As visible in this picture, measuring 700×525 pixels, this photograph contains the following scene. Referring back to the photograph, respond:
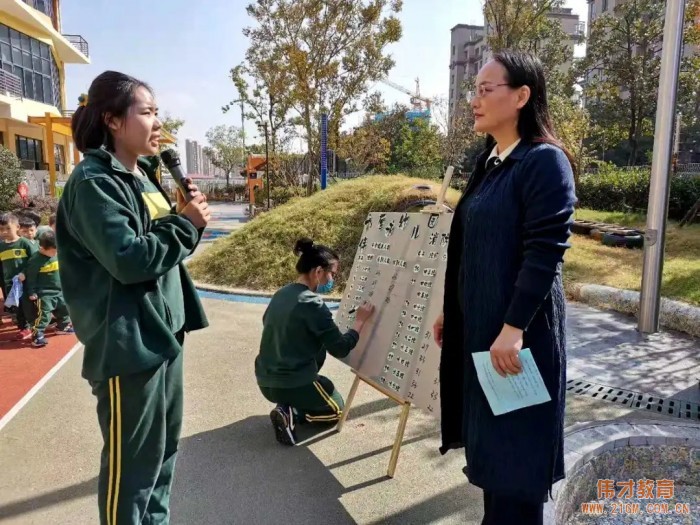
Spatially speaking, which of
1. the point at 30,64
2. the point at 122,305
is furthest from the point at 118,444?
the point at 30,64

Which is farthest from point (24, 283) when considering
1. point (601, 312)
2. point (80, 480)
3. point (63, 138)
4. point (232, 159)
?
point (232, 159)

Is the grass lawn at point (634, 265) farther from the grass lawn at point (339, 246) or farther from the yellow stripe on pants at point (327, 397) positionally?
the yellow stripe on pants at point (327, 397)

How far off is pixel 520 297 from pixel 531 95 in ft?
2.15

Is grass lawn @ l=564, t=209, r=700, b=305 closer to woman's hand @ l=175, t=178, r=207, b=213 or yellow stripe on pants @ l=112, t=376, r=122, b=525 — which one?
woman's hand @ l=175, t=178, r=207, b=213

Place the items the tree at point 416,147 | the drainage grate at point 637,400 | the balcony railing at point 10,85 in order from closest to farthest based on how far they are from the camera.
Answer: the drainage grate at point 637,400
the balcony railing at point 10,85
the tree at point 416,147

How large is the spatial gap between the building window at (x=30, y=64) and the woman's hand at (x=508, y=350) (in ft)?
71.9

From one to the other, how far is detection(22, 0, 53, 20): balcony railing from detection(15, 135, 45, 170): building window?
5249 mm

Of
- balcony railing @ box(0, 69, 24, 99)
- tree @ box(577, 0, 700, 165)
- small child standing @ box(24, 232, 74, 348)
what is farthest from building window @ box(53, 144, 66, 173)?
tree @ box(577, 0, 700, 165)

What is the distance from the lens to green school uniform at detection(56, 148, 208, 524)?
5.16ft

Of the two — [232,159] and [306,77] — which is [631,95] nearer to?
[306,77]

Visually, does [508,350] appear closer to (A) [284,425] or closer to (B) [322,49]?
(A) [284,425]

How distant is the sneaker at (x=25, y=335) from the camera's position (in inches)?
199

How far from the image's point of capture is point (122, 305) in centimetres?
165

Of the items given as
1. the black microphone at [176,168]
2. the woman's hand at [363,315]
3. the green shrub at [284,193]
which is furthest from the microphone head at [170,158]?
the green shrub at [284,193]
